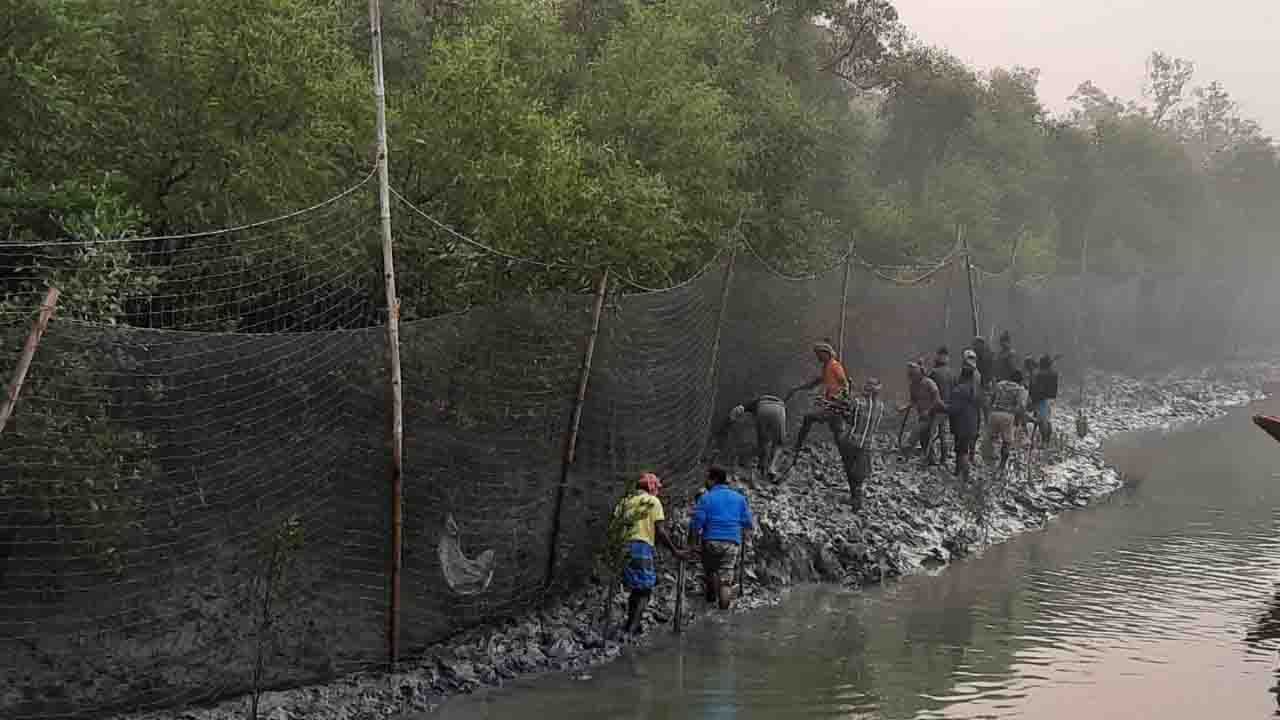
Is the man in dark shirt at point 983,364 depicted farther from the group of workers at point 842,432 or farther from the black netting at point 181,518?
the black netting at point 181,518

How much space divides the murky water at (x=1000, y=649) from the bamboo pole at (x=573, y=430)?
112 centimetres

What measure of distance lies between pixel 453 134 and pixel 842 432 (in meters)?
6.44

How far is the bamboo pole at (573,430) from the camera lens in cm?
1106

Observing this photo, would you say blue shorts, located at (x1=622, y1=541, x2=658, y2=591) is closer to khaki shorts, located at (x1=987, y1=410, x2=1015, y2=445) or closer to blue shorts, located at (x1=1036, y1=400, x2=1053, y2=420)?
khaki shorts, located at (x1=987, y1=410, x2=1015, y2=445)

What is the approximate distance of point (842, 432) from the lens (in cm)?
1605

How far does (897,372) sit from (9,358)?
16.5 m

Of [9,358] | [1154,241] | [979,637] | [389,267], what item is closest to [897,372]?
[979,637]

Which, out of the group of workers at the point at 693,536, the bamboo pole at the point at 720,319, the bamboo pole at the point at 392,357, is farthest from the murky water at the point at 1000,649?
the bamboo pole at the point at 720,319

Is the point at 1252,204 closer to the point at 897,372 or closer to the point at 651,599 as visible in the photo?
the point at 897,372

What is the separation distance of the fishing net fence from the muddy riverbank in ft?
0.71

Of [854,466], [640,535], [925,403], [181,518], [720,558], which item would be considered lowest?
[720,558]

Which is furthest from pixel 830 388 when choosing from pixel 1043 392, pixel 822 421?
pixel 1043 392

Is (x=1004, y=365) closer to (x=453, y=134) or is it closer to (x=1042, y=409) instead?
(x=1042, y=409)

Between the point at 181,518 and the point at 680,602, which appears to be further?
the point at 680,602
